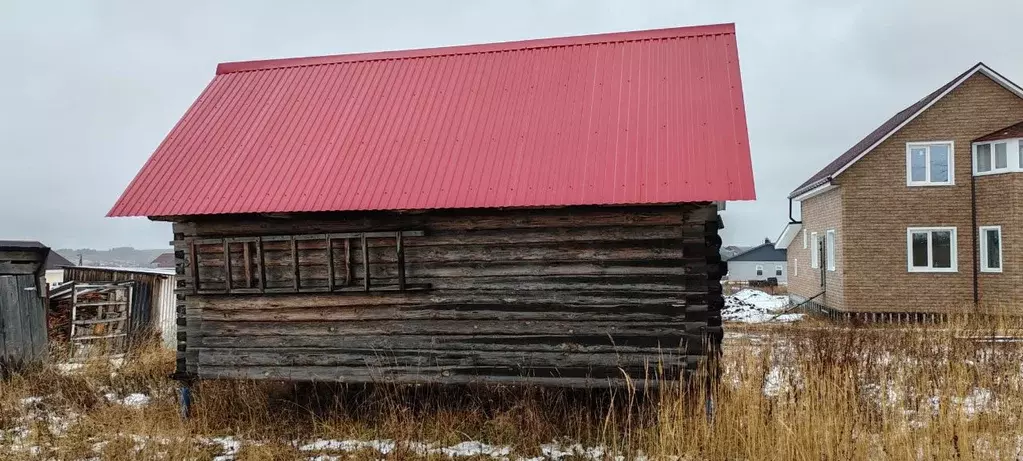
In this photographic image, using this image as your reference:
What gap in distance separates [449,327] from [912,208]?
718 inches

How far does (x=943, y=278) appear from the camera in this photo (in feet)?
67.2

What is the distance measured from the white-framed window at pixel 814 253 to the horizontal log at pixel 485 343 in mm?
20048

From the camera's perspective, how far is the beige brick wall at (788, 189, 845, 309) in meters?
21.8

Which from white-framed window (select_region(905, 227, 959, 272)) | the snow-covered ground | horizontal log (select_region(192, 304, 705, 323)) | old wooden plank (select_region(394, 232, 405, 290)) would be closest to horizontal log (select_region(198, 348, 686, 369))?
horizontal log (select_region(192, 304, 705, 323))

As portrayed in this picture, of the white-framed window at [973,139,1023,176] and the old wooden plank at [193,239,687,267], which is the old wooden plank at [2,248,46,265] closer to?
the old wooden plank at [193,239,687,267]

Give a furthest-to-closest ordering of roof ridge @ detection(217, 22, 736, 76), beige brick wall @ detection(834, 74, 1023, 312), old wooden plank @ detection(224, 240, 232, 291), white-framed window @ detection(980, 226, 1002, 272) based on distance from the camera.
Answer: beige brick wall @ detection(834, 74, 1023, 312)
white-framed window @ detection(980, 226, 1002, 272)
roof ridge @ detection(217, 22, 736, 76)
old wooden plank @ detection(224, 240, 232, 291)

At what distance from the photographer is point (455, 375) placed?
8.71 metres

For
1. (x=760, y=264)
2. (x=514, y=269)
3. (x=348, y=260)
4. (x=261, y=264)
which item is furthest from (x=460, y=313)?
(x=760, y=264)

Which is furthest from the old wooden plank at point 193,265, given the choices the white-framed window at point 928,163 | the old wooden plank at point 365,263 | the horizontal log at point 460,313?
the white-framed window at point 928,163

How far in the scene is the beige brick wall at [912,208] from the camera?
67.1 feet

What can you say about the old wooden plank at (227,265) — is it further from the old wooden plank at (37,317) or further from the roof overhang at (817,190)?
the roof overhang at (817,190)

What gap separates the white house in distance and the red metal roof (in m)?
64.5

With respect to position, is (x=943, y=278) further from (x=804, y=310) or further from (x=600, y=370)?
(x=600, y=370)

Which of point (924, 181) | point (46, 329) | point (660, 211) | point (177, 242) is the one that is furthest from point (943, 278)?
point (46, 329)
